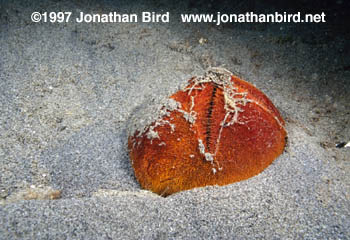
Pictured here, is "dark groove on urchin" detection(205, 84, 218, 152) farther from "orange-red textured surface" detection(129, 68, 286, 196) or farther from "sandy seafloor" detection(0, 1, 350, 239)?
"sandy seafloor" detection(0, 1, 350, 239)

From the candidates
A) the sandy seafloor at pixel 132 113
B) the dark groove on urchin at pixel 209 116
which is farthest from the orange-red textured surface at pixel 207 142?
the sandy seafloor at pixel 132 113

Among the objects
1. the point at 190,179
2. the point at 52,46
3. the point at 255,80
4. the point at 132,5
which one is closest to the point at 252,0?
the point at 255,80

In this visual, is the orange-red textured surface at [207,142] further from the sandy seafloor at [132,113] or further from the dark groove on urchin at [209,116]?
the sandy seafloor at [132,113]

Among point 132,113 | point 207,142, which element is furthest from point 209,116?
point 132,113

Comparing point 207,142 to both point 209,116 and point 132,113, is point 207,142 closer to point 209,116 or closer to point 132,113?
point 209,116

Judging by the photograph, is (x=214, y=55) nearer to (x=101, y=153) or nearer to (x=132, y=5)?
(x=132, y=5)

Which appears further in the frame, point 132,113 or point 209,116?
point 132,113
